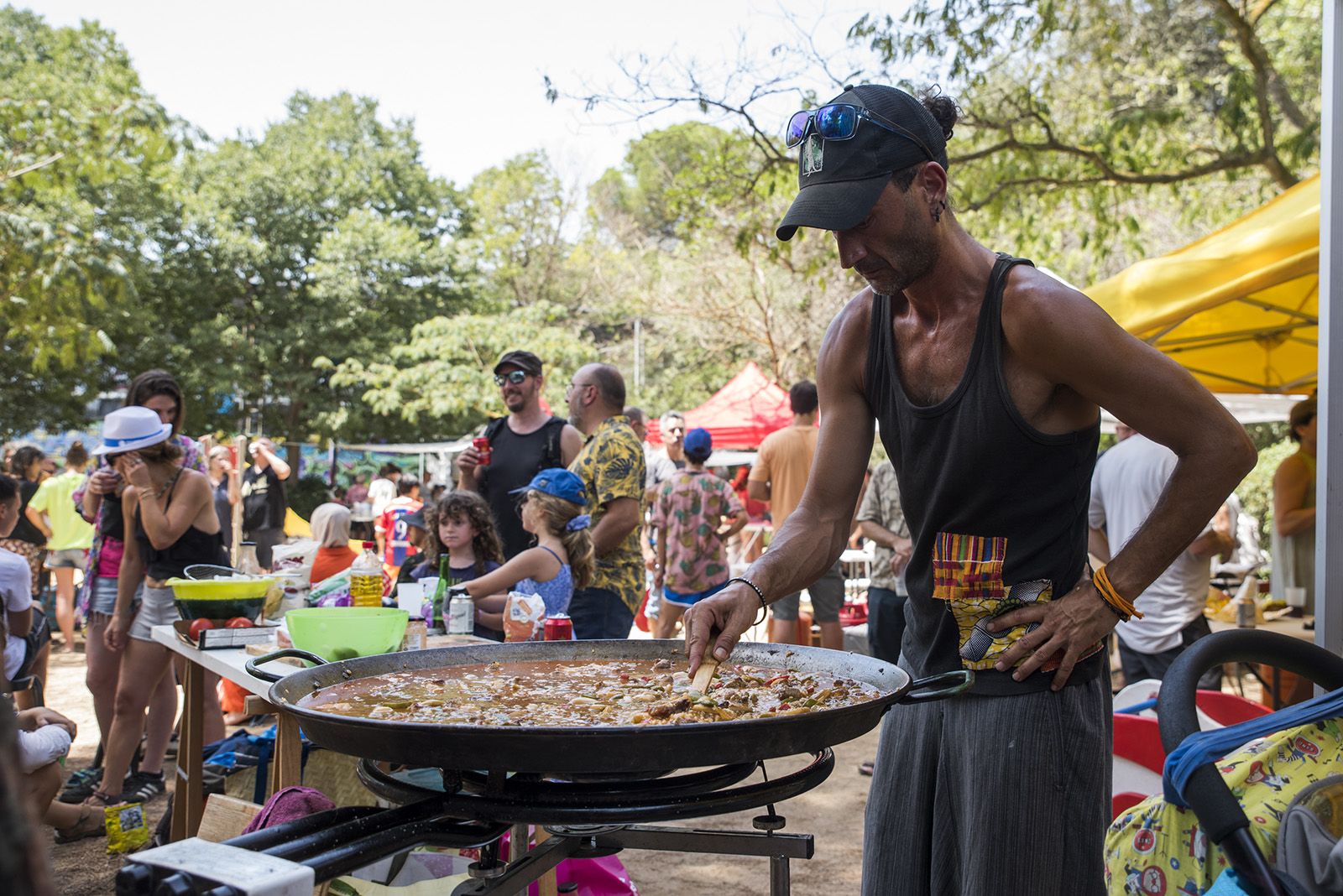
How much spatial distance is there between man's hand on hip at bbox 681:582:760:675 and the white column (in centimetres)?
153

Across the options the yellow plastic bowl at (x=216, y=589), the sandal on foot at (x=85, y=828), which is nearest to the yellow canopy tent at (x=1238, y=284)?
the yellow plastic bowl at (x=216, y=589)

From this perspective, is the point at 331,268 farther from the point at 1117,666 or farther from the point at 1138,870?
the point at 1138,870

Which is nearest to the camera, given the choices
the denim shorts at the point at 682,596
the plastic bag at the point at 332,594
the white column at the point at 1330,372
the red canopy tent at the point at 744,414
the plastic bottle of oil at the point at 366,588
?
the white column at the point at 1330,372

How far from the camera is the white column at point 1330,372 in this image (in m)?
2.56

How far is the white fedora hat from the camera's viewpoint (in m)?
4.79

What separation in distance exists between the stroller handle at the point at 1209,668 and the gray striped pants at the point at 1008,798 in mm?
166

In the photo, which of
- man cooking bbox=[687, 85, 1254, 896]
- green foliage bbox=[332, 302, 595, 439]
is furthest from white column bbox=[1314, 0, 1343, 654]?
green foliage bbox=[332, 302, 595, 439]

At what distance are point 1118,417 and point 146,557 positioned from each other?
4745 millimetres

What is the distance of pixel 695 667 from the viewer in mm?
1871

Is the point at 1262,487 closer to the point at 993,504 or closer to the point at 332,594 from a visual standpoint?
the point at 332,594

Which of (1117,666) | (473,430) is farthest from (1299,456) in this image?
(473,430)

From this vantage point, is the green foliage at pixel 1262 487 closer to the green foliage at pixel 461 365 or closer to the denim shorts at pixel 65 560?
the green foliage at pixel 461 365

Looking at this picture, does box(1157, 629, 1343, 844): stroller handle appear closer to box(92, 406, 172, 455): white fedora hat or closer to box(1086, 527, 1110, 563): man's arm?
box(1086, 527, 1110, 563): man's arm

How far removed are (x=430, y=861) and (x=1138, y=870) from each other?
2034mm
